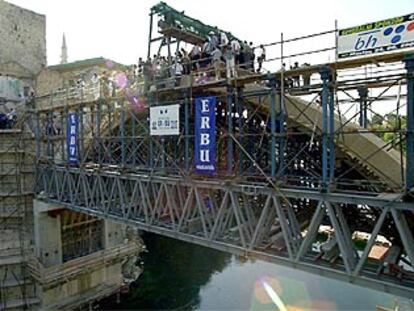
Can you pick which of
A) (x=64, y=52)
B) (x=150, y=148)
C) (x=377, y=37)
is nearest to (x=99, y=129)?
(x=150, y=148)

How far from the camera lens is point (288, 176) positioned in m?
10.9

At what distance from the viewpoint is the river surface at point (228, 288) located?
69.7ft

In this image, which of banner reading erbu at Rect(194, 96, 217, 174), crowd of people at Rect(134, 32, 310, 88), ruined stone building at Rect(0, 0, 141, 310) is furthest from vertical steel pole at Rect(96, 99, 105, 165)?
banner reading erbu at Rect(194, 96, 217, 174)

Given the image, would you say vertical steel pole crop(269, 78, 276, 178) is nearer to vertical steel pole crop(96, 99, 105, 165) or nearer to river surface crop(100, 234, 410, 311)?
vertical steel pole crop(96, 99, 105, 165)

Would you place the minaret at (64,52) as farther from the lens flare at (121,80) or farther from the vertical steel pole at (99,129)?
the vertical steel pole at (99,129)

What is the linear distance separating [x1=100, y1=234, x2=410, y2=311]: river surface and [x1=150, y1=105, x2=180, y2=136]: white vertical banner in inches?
386

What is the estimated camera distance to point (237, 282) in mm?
Answer: 24641

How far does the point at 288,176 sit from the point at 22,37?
26358mm

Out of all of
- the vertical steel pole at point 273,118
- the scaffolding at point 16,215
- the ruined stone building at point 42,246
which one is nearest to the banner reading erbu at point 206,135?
the vertical steel pole at point 273,118

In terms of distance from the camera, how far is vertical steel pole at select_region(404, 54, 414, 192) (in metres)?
7.83

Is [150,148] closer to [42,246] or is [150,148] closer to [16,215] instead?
[42,246]

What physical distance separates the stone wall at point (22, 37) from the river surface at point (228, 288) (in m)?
16.7

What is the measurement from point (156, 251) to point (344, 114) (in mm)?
21372

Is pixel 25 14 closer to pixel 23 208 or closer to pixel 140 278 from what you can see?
pixel 23 208
